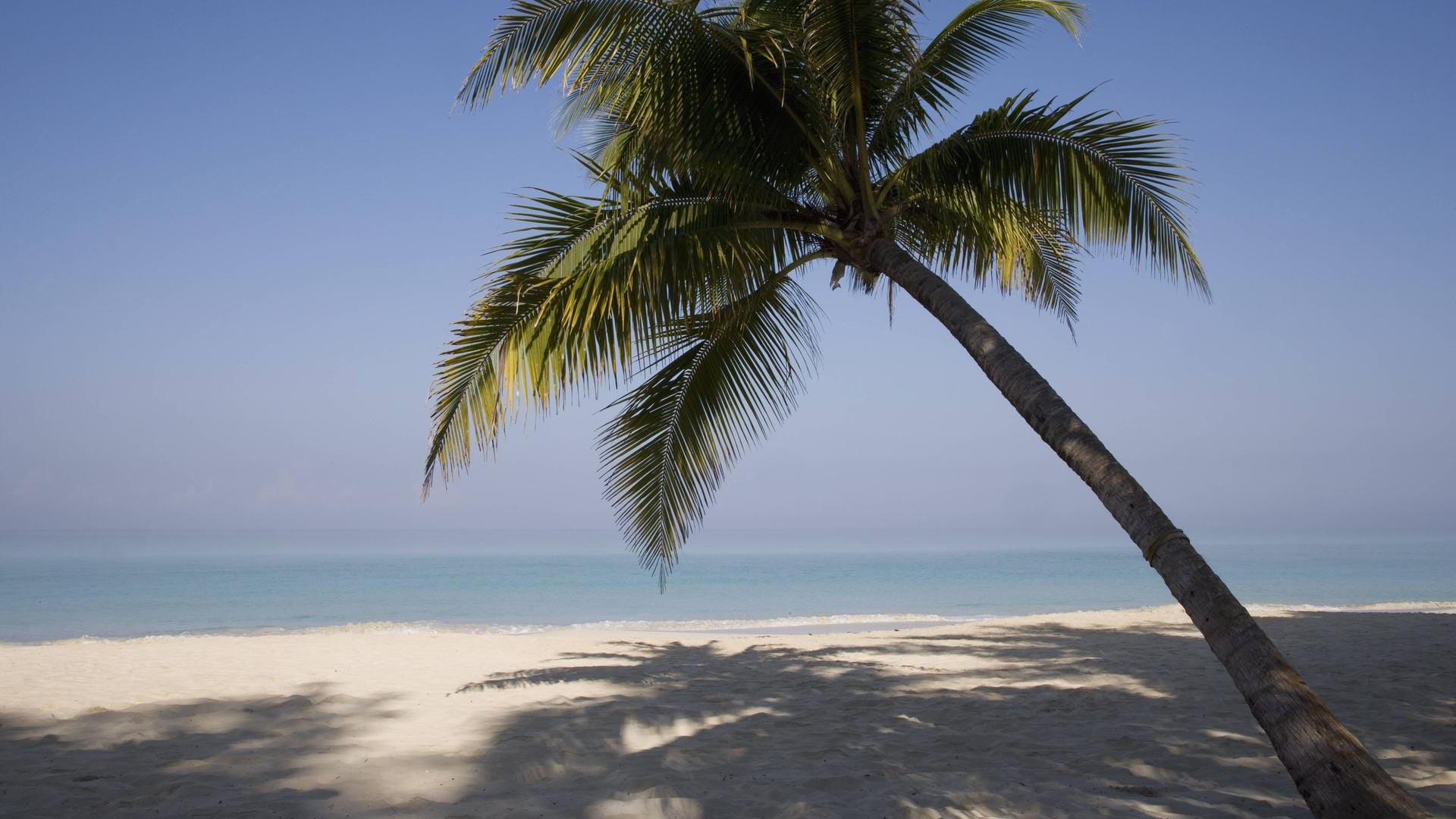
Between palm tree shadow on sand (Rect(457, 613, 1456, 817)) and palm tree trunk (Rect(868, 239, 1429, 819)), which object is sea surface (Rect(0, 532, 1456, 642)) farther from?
palm tree trunk (Rect(868, 239, 1429, 819))

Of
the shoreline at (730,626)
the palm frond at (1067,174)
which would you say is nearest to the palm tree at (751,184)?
the palm frond at (1067,174)

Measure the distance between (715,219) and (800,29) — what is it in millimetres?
1305

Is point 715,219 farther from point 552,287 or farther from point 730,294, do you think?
point 552,287

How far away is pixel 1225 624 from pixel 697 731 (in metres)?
3.27

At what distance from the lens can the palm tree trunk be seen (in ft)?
7.66

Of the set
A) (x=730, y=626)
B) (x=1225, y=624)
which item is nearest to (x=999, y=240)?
(x=1225, y=624)

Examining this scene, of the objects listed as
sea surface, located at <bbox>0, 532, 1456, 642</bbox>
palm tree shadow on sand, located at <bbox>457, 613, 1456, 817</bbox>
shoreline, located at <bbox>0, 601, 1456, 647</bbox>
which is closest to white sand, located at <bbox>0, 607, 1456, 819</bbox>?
palm tree shadow on sand, located at <bbox>457, 613, 1456, 817</bbox>

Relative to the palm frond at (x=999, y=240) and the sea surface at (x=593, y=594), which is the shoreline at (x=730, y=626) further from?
the palm frond at (x=999, y=240)

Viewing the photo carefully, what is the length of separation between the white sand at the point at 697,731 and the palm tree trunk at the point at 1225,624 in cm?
126

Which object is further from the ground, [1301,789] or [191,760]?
[1301,789]

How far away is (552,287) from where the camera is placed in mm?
5164

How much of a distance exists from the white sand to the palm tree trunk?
49.6 inches

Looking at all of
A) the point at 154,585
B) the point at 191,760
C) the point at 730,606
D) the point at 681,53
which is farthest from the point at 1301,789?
the point at 154,585

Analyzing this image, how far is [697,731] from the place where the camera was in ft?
17.0
